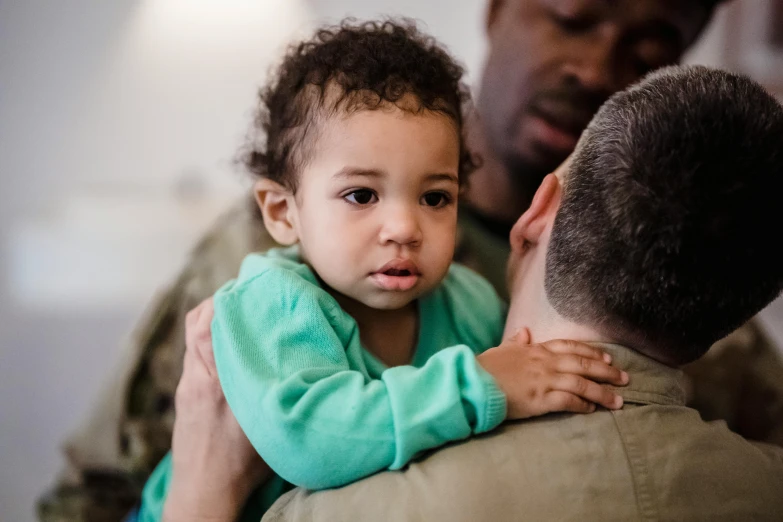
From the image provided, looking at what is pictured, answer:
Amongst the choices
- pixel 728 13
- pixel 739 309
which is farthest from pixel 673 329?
pixel 728 13

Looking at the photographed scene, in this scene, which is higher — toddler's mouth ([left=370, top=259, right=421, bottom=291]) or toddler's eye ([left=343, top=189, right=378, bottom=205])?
toddler's eye ([left=343, top=189, right=378, bottom=205])

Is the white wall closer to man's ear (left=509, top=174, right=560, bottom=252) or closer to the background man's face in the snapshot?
the background man's face

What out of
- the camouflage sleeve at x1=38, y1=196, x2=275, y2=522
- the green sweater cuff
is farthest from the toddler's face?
the camouflage sleeve at x1=38, y1=196, x2=275, y2=522

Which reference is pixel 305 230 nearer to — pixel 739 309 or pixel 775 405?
pixel 739 309

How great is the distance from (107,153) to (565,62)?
1.49 m

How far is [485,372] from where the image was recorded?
75 cm

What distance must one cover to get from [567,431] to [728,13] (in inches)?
70.8

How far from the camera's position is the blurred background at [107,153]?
2.07 m

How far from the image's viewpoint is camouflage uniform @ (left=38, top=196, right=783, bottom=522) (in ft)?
4.42

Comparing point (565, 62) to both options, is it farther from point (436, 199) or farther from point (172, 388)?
point (172, 388)

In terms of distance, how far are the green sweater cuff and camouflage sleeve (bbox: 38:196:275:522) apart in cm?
78

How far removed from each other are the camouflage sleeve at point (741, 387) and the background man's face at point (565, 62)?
556 millimetres

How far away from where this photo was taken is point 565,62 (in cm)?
143

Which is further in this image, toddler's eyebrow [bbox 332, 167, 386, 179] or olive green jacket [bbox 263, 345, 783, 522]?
toddler's eyebrow [bbox 332, 167, 386, 179]
